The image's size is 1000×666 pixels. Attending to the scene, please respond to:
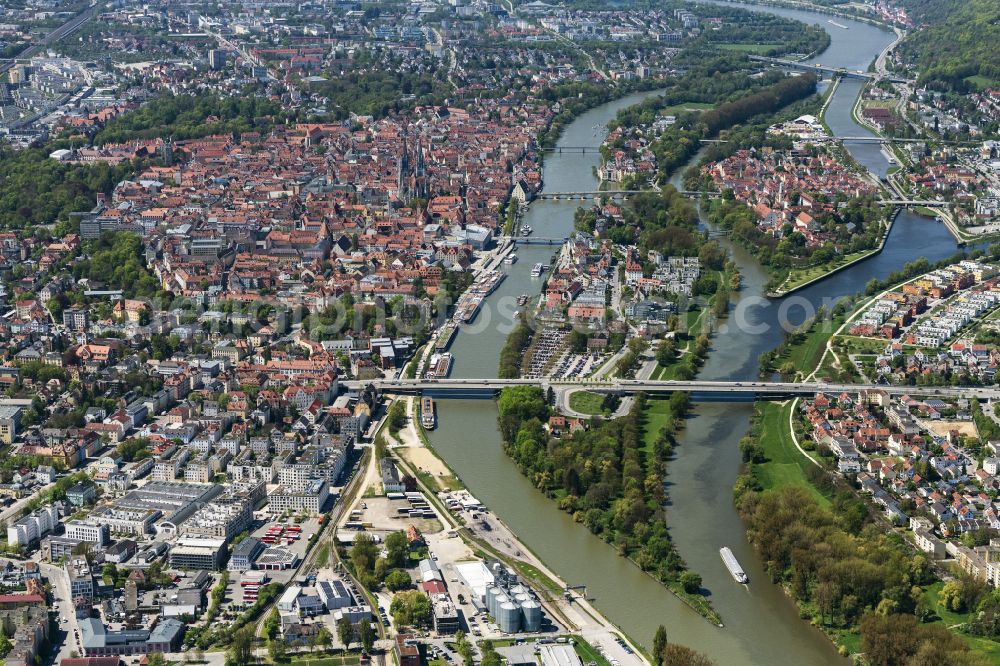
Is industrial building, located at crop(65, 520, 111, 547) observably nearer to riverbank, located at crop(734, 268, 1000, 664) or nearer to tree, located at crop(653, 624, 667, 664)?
tree, located at crop(653, 624, 667, 664)

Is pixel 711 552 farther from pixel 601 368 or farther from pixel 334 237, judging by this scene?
pixel 334 237

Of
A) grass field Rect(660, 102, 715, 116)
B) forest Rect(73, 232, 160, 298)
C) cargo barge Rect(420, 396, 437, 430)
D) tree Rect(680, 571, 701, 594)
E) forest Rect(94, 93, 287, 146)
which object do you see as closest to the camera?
tree Rect(680, 571, 701, 594)

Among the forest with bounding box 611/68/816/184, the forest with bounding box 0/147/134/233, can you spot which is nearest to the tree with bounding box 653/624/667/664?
the forest with bounding box 0/147/134/233

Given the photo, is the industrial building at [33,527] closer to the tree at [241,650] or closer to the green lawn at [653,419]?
the tree at [241,650]

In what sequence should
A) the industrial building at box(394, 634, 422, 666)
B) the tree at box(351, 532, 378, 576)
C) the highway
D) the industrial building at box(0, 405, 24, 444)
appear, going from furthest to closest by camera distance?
the highway → the industrial building at box(0, 405, 24, 444) → the tree at box(351, 532, 378, 576) → the industrial building at box(394, 634, 422, 666)

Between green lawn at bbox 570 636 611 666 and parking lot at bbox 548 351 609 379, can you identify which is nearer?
green lawn at bbox 570 636 611 666

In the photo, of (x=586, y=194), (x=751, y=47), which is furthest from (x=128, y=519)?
(x=751, y=47)

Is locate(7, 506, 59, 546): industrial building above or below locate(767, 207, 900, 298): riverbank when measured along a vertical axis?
Answer: above

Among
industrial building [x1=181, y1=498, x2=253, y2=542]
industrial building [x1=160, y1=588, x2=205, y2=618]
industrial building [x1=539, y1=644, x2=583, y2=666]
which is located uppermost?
industrial building [x1=539, y1=644, x2=583, y2=666]
